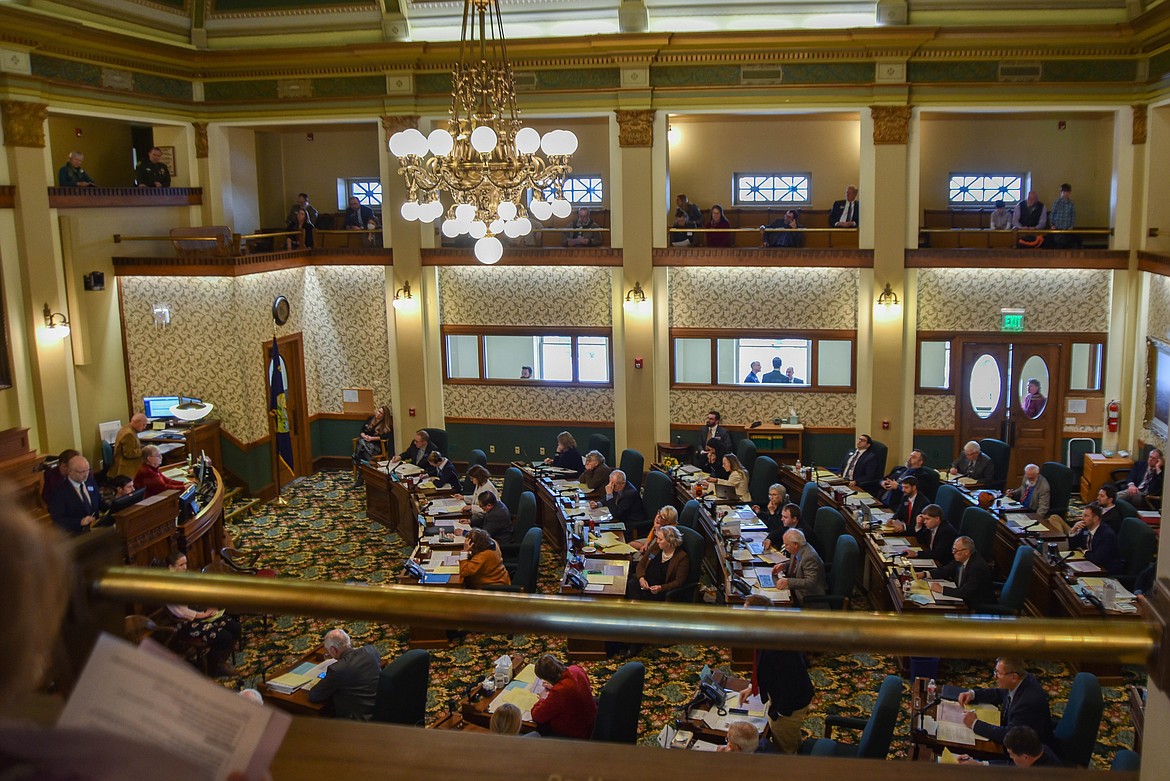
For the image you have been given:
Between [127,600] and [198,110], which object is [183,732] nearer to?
[127,600]

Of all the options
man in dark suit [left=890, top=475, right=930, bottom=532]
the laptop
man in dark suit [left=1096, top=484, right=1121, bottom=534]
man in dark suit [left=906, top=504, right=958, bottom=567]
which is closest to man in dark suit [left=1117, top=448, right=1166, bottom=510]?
man in dark suit [left=1096, top=484, right=1121, bottom=534]

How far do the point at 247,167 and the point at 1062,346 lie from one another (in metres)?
13.6

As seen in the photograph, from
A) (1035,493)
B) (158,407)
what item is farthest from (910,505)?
(158,407)

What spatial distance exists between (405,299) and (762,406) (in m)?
6.06

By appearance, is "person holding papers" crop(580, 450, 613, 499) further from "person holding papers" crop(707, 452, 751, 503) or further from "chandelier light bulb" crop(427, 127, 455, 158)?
"chandelier light bulb" crop(427, 127, 455, 158)

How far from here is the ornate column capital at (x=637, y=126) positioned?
15.3 m

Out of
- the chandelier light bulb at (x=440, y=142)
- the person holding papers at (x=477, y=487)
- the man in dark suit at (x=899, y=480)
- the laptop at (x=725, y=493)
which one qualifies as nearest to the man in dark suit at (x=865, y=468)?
the man in dark suit at (x=899, y=480)

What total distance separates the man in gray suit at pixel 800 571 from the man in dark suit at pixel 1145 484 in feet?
14.8

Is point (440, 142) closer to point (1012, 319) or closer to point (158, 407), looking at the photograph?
point (158, 407)

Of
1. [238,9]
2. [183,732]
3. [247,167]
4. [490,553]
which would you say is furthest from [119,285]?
[183,732]

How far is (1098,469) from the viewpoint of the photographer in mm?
14328

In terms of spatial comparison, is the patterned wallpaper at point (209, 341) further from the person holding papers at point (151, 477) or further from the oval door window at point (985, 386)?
the oval door window at point (985, 386)

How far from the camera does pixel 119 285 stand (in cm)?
1478

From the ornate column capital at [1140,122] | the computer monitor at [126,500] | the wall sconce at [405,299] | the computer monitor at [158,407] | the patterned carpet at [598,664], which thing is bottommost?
the patterned carpet at [598,664]
